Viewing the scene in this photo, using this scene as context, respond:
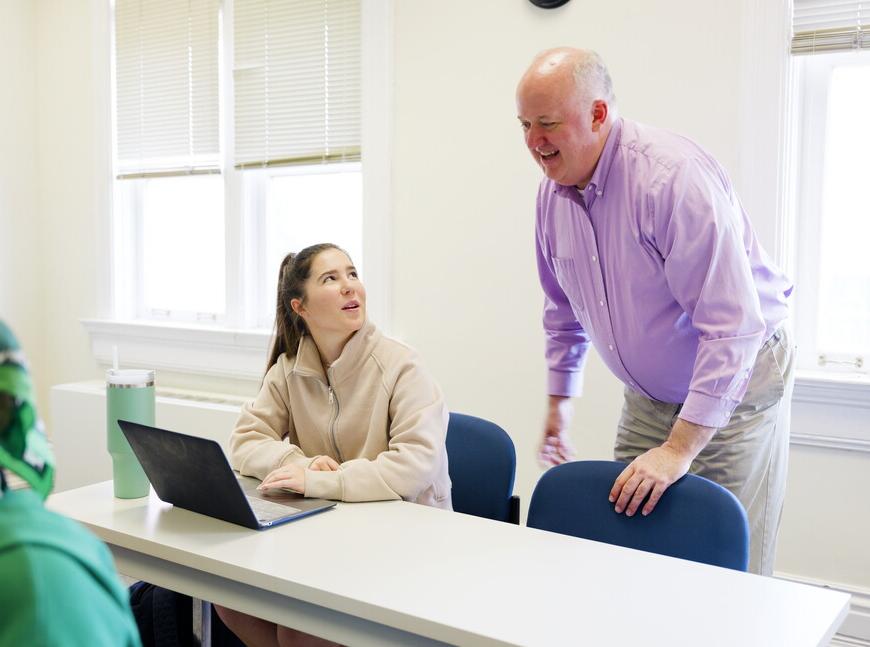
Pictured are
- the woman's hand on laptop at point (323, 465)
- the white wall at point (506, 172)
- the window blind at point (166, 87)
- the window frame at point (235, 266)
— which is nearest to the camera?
the woman's hand on laptop at point (323, 465)

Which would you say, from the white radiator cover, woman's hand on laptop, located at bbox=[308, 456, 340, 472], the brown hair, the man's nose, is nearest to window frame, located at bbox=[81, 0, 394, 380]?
the white radiator cover

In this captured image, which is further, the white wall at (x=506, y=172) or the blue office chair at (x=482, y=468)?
Answer: the white wall at (x=506, y=172)

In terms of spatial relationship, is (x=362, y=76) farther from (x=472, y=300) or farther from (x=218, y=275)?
(x=218, y=275)

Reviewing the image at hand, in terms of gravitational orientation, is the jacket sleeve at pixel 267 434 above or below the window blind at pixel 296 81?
below

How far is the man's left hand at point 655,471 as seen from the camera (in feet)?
5.40

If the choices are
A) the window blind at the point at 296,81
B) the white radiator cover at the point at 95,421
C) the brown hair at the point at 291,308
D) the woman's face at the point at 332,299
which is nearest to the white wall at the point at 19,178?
the white radiator cover at the point at 95,421

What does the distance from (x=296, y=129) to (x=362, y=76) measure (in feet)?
1.35

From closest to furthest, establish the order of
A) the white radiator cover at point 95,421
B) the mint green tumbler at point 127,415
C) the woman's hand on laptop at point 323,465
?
the mint green tumbler at point 127,415, the woman's hand on laptop at point 323,465, the white radiator cover at point 95,421

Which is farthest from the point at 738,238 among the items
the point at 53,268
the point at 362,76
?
the point at 53,268

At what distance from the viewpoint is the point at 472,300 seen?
3227mm

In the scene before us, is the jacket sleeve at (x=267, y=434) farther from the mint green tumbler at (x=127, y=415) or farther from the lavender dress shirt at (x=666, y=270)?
the lavender dress shirt at (x=666, y=270)

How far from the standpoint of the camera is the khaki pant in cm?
193

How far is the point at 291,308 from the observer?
2.17 m

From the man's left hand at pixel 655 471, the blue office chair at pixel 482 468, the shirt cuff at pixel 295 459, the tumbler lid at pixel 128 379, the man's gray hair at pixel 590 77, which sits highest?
the man's gray hair at pixel 590 77
